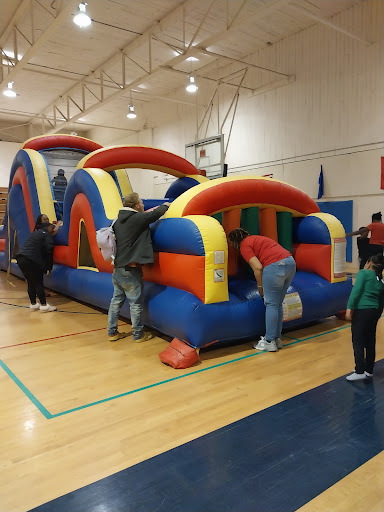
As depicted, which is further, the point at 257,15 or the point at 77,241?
the point at 257,15

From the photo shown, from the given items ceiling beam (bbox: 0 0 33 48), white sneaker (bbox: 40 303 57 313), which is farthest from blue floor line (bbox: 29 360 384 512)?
ceiling beam (bbox: 0 0 33 48)

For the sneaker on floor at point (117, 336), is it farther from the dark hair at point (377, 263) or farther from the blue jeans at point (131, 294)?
the dark hair at point (377, 263)

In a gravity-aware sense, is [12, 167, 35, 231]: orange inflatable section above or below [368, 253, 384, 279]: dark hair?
above

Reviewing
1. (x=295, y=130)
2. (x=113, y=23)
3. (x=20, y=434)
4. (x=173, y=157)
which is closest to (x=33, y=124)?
(x=113, y=23)

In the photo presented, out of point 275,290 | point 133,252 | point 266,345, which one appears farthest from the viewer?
point 133,252

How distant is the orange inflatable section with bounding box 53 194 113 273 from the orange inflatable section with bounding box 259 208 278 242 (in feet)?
5.47

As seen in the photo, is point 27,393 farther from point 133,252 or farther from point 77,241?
point 77,241

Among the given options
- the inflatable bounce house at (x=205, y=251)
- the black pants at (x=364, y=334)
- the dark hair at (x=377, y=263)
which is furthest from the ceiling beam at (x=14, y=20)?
the black pants at (x=364, y=334)

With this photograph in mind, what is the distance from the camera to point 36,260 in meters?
4.89

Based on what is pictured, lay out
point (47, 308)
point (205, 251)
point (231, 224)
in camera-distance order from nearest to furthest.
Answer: point (205, 251), point (231, 224), point (47, 308)

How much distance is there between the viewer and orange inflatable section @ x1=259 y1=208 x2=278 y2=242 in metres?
4.17

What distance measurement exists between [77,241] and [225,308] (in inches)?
108

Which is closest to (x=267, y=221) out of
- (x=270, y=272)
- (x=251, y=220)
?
(x=251, y=220)

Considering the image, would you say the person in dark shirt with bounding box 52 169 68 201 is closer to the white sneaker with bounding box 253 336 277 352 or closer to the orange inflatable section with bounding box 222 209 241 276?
the orange inflatable section with bounding box 222 209 241 276
